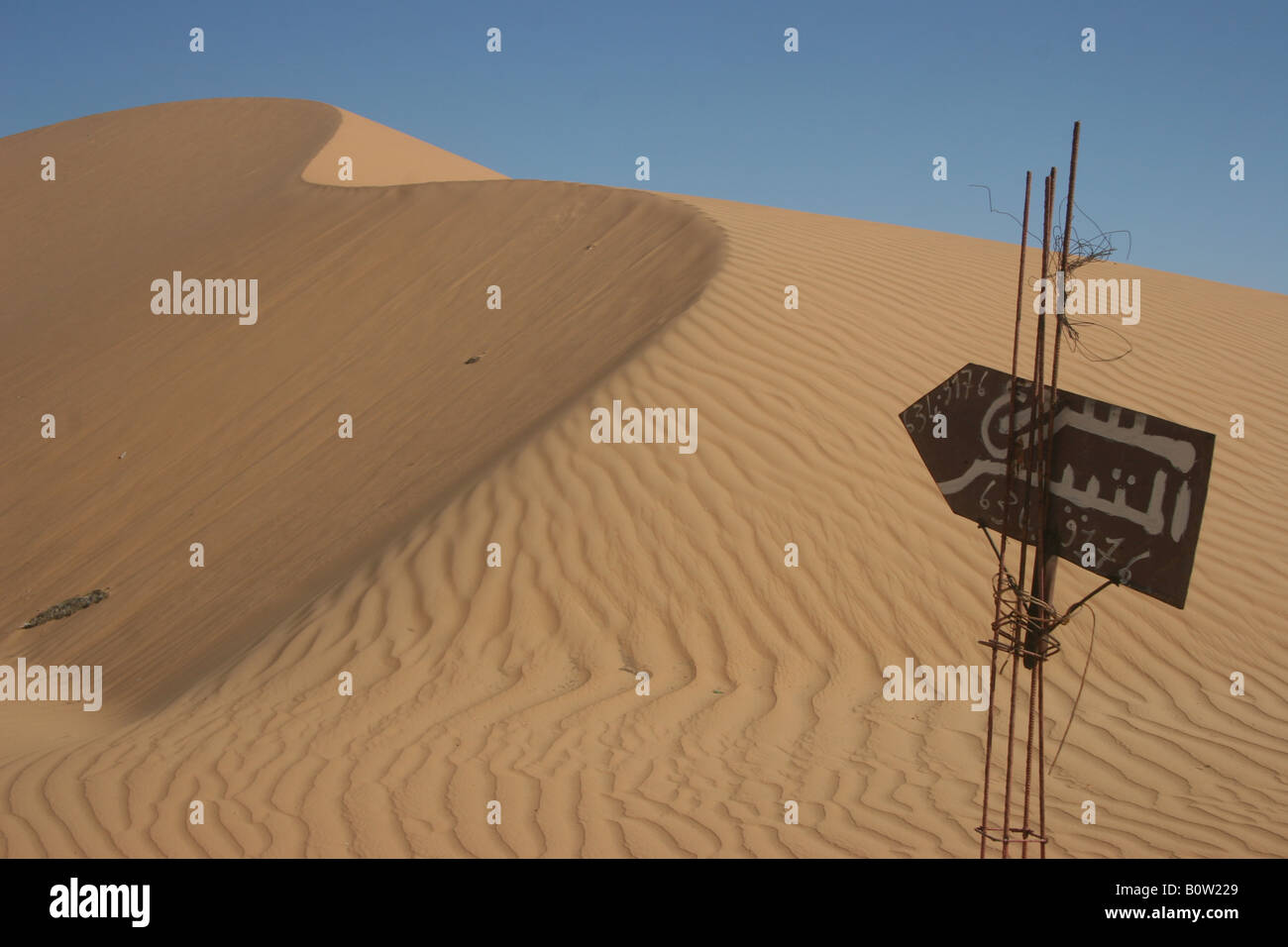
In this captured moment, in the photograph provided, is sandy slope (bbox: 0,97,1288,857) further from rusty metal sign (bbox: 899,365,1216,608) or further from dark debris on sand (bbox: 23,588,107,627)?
rusty metal sign (bbox: 899,365,1216,608)

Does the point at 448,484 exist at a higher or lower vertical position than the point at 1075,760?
higher

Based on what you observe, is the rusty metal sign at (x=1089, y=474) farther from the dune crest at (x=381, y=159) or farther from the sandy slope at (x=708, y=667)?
the dune crest at (x=381, y=159)

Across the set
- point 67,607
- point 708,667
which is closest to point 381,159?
point 67,607

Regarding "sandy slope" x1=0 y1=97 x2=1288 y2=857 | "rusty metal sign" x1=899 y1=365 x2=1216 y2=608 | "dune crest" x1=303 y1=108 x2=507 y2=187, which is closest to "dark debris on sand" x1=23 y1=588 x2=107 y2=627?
"sandy slope" x1=0 y1=97 x2=1288 y2=857

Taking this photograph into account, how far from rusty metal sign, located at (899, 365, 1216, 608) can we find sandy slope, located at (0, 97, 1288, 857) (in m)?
1.64

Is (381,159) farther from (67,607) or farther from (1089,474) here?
(1089,474)

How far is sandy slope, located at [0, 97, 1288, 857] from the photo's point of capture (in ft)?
14.9

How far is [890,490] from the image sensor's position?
24.0ft

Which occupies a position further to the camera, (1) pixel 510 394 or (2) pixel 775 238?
(2) pixel 775 238

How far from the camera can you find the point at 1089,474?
3061 mm

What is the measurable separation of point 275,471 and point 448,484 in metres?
2.82

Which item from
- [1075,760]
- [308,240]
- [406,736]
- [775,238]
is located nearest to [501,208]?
[308,240]

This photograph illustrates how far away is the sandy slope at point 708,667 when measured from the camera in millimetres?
4555

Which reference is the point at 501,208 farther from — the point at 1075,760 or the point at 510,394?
the point at 1075,760
